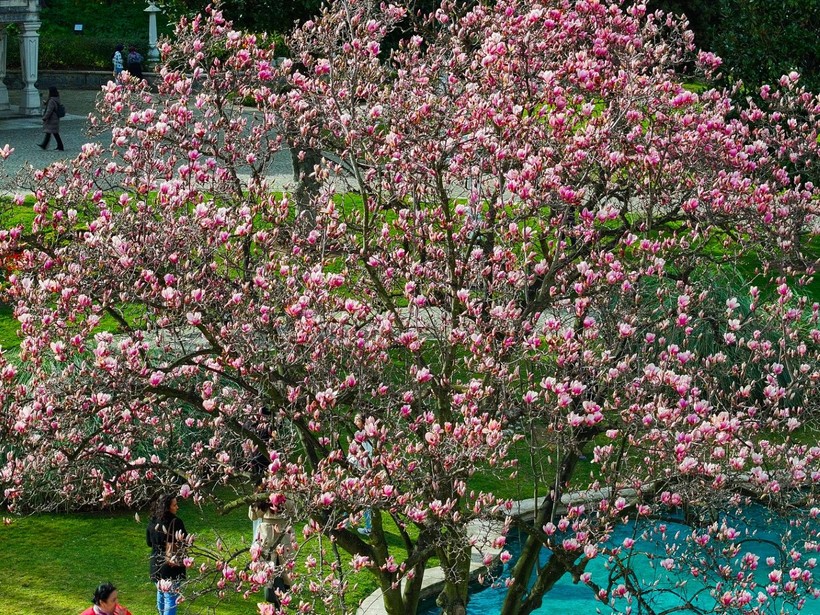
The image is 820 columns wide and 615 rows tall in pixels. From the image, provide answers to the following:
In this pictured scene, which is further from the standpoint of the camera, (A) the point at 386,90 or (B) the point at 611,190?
(A) the point at 386,90

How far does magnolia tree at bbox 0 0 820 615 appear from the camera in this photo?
859 cm

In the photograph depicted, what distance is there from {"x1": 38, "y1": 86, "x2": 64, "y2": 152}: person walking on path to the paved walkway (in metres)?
0.29

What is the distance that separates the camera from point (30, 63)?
3988cm

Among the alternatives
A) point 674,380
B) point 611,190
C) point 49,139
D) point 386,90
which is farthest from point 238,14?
point 674,380

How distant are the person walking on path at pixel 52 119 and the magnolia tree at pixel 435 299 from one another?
20.7 m

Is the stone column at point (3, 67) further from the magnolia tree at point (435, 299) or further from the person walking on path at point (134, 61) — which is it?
the magnolia tree at point (435, 299)

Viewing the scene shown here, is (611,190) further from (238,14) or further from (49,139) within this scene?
(49,139)

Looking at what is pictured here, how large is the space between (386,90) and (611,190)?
2216 mm

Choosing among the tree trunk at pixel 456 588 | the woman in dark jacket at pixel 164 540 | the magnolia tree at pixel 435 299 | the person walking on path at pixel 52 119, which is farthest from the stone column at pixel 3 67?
the tree trunk at pixel 456 588

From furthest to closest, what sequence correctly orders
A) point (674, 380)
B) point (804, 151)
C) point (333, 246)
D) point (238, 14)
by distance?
point (238, 14), point (804, 151), point (333, 246), point (674, 380)

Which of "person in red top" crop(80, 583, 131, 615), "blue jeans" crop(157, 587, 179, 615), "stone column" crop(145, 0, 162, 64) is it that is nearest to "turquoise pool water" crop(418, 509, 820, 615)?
"blue jeans" crop(157, 587, 179, 615)

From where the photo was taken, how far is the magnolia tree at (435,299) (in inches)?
338

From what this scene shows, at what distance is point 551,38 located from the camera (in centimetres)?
1084

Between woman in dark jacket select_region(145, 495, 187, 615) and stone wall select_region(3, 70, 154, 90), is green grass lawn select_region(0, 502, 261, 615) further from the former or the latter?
stone wall select_region(3, 70, 154, 90)
